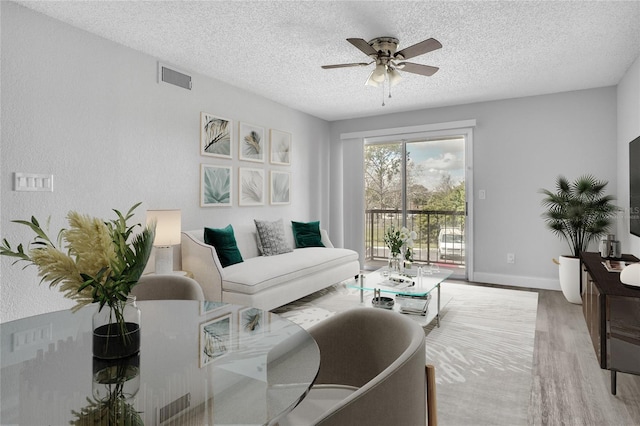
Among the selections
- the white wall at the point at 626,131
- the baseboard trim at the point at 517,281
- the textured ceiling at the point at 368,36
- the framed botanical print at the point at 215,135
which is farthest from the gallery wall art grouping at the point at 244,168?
the white wall at the point at 626,131

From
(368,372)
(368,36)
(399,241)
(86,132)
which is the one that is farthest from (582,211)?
(86,132)

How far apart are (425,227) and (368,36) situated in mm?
3410

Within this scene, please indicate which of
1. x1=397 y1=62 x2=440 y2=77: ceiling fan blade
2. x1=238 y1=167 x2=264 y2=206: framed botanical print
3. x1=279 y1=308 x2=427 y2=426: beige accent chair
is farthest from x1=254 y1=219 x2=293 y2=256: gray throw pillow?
x1=279 y1=308 x2=427 y2=426: beige accent chair

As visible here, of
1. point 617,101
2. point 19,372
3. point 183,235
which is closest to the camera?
point 19,372

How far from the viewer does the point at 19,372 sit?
1053mm

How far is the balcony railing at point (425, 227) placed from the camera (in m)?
5.61

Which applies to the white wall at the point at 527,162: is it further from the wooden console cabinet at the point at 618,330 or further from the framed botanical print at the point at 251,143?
the wooden console cabinet at the point at 618,330

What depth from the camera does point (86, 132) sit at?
306 centimetres

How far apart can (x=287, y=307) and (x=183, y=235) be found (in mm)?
1312

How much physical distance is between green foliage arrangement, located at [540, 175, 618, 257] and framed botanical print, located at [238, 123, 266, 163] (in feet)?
11.8

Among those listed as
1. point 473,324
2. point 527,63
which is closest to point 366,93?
point 527,63

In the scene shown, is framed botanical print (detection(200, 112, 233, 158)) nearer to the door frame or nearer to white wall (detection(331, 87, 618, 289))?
the door frame

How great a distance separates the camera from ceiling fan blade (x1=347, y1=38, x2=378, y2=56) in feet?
8.89

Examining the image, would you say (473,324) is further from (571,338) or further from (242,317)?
(242,317)
